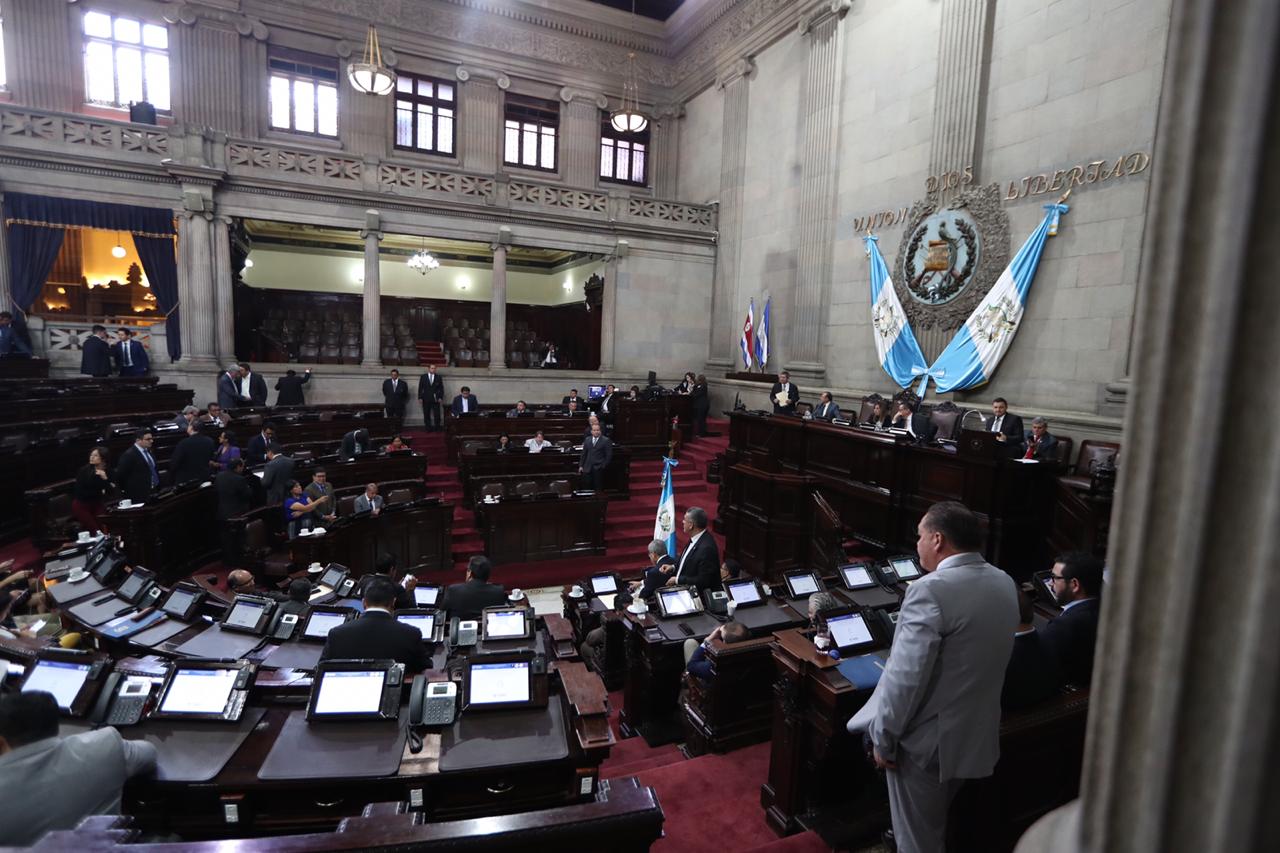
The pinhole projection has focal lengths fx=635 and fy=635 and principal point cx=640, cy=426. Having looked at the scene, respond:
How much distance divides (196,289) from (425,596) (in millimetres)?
11584

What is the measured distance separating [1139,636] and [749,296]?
16.2 meters

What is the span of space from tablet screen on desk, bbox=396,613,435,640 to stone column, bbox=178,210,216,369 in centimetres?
1187

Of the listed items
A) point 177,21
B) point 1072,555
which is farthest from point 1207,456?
point 177,21

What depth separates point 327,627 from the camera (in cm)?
426

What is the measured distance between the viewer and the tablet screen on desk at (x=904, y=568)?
18.8ft

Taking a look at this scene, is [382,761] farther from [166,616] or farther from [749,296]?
[749,296]

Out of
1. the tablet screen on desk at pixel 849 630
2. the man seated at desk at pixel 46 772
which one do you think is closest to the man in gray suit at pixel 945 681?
the tablet screen on desk at pixel 849 630

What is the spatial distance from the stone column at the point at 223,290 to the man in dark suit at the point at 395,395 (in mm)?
3288

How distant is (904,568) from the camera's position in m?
5.82

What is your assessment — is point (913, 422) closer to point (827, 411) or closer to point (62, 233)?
point (827, 411)

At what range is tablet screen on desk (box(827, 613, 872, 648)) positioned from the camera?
377 centimetres

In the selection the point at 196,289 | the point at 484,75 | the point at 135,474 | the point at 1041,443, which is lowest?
the point at 135,474

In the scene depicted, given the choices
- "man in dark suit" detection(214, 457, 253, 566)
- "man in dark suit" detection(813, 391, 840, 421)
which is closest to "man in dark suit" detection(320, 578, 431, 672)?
"man in dark suit" detection(214, 457, 253, 566)

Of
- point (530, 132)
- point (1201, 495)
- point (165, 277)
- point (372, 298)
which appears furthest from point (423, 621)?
point (530, 132)
